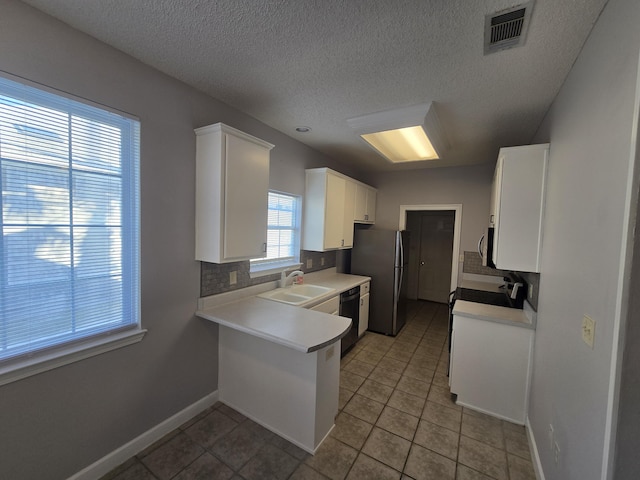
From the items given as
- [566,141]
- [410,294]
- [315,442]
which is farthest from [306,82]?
[410,294]

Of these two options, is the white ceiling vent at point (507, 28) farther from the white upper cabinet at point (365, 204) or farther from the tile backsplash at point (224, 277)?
the white upper cabinet at point (365, 204)

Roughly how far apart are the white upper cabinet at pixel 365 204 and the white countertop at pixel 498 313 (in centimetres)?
200

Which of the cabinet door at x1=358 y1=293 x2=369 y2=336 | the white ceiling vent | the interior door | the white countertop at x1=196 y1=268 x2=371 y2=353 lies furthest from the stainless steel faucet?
the interior door

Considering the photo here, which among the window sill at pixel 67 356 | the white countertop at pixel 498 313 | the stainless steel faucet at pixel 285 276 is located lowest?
the window sill at pixel 67 356

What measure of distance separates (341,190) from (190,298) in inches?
90.2

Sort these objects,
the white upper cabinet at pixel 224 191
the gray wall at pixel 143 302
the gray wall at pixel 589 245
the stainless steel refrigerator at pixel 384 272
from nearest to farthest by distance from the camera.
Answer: the gray wall at pixel 589 245
the gray wall at pixel 143 302
the white upper cabinet at pixel 224 191
the stainless steel refrigerator at pixel 384 272

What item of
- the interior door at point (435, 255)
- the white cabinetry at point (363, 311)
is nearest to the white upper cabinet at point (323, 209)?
the white cabinetry at point (363, 311)

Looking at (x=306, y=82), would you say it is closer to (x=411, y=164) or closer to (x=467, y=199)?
(x=411, y=164)

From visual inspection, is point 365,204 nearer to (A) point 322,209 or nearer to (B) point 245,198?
(A) point 322,209

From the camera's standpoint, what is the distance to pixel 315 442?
182 centimetres

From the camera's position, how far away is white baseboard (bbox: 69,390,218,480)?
1.57 m

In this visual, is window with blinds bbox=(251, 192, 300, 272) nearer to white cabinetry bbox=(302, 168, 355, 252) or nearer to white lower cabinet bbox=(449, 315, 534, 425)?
white cabinetry bbox=(302, 168, 355, 252)

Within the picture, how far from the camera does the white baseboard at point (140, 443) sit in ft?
5.14

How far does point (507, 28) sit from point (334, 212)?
2370 millimetres
